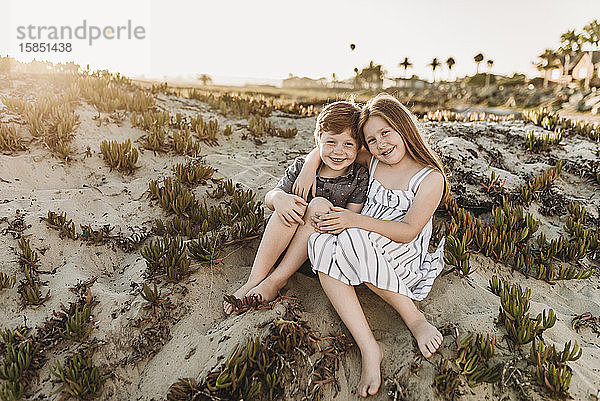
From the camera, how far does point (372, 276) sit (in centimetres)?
314

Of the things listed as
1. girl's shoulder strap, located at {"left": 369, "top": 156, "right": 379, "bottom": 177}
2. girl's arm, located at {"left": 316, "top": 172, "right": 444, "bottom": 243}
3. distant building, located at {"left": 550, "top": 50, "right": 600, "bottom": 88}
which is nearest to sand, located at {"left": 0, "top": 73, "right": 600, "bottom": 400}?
girl's arm, located at {"left": 316, "top": 172, "right": 444, "bottom": 243}

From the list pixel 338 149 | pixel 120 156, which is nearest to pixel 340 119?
pixel 338 149

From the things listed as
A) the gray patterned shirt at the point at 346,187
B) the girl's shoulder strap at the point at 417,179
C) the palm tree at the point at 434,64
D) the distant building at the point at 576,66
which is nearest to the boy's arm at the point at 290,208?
the gray patterned shirt at the point at 346,187

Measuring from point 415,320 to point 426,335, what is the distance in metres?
0.16

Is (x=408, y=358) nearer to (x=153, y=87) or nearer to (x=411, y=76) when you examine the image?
(x=153, y=87)

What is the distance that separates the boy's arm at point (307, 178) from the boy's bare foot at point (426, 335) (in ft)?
4.37

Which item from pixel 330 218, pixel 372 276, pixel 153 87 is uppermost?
pixel 153 87

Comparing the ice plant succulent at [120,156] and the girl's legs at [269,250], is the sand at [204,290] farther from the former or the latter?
the girl's legs at [269,250]

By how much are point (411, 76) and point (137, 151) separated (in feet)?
176

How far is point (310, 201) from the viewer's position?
3697 millimetres

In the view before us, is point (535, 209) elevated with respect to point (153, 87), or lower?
lower

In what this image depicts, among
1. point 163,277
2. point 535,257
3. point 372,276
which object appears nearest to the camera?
point 372,276

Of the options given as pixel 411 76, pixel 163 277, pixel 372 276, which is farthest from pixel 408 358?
pixel 411 76

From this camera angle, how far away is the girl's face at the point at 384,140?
360 cm
